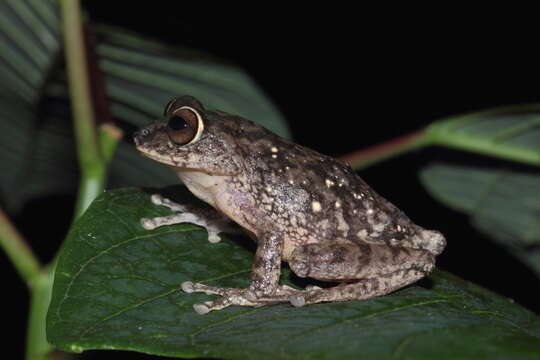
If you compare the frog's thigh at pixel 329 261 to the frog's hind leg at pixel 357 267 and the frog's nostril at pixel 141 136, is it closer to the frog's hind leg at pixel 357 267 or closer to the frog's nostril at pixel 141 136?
the frog's hind leg at pixel 357 267

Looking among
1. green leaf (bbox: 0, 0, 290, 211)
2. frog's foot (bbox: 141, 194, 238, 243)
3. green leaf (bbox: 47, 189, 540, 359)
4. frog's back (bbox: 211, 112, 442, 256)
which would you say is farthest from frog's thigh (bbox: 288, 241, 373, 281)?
green leaf (bbox: 0, 0, 290, 211)

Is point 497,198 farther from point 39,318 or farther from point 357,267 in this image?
point 39,318

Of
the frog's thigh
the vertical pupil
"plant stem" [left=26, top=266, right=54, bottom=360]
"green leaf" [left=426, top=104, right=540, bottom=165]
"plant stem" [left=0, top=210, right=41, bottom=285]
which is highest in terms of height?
"green leaf" [left=426, top=104, right=540, bottom=165]

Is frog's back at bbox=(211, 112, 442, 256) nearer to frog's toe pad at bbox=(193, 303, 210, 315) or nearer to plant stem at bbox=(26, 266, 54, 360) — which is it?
frog's toe pad at bbox=(193, 303, 210, 315)

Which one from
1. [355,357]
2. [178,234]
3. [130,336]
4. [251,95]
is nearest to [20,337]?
[251,95]

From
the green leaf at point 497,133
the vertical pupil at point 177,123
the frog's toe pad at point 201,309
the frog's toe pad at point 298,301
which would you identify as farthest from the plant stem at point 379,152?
the frog's toe pad at point 201,309

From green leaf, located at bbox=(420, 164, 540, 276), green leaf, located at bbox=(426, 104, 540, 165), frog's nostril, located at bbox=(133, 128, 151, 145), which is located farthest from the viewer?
green leaf, located at bbox=(420, 164, 540, 276)

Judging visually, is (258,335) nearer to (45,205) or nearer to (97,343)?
(97,343)
